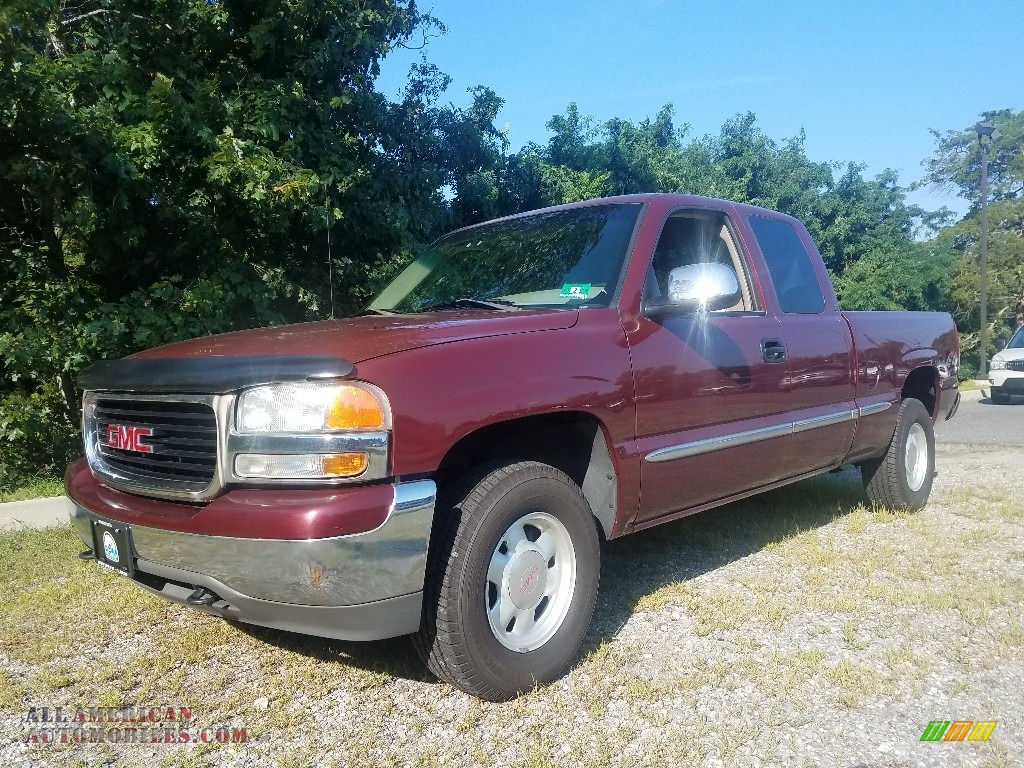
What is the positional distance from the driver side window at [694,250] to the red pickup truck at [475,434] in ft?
0.05

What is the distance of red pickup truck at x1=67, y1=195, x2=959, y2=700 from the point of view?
2.32 metres

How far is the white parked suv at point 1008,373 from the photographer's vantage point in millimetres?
14734

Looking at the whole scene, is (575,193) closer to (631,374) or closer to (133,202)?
(133,202)

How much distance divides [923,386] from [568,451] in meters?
3.74

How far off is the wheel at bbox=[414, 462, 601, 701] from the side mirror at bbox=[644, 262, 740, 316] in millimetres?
936

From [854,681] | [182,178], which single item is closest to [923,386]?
[854,681]

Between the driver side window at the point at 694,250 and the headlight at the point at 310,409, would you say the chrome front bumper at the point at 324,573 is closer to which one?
the headlight at the point at 310,409

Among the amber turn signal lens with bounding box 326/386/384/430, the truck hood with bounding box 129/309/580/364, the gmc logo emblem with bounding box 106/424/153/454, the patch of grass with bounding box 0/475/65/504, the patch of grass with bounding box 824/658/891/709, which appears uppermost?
the truck hood with bounding box 129/309/580/364

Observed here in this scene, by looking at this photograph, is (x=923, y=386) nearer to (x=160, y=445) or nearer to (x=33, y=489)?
(x=160, y=445)

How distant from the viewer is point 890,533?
4883 mm

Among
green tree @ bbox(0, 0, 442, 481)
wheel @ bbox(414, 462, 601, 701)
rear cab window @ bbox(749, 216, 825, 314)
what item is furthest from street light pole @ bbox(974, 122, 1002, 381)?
wheel @ bbox(414, 462, 601, 701)

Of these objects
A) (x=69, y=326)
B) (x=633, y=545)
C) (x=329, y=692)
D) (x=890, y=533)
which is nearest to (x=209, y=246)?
(x=69, y=326)

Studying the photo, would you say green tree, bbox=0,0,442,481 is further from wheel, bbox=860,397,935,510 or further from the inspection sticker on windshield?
wheel, bbox=860,397,935,510

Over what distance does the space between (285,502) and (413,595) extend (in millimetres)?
500
